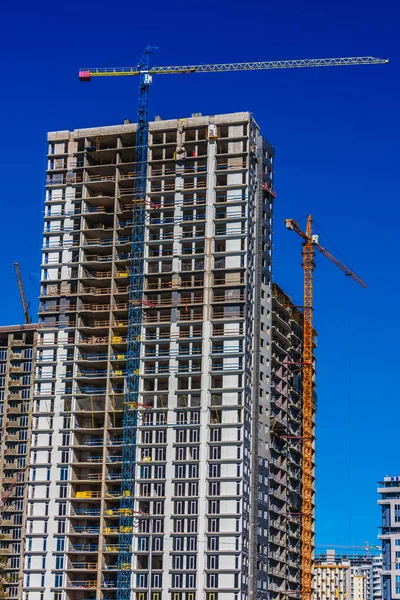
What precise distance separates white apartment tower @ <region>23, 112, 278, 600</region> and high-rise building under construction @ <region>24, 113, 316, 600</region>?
0.20 meters

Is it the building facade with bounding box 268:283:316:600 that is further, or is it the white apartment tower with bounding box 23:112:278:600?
the building facade with bounding box 268:283:316:600

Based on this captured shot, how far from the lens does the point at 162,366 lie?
16588 centimetres

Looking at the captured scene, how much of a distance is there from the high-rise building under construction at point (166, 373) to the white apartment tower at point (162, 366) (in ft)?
0.67

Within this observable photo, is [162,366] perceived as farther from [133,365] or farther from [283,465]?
[283,465]

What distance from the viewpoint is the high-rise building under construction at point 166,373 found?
517 feet

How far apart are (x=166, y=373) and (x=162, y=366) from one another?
4.87 feet

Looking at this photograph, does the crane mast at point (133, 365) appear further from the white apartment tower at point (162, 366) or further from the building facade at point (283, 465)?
the building facade at point (283, 465)

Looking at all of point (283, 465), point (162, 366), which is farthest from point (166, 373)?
point (283, 465)

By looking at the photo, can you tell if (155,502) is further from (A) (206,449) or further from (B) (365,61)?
(B) (365,61)

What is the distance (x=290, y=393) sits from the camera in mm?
196000

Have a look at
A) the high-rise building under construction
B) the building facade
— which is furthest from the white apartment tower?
the building facade

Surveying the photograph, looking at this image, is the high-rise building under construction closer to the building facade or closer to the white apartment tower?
the white apartment tower

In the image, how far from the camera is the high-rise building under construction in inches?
6201

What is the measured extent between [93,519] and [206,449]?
64.6 ft
